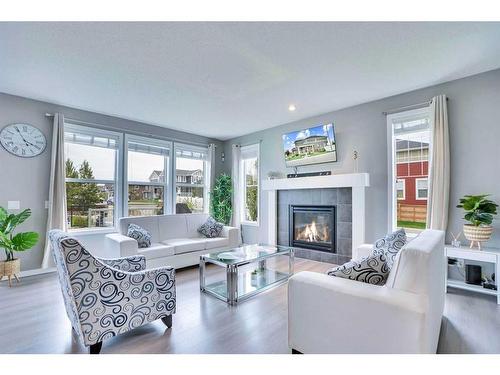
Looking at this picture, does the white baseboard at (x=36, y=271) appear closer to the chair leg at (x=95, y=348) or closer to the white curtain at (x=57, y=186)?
the white curtain at (x=57, y=186)

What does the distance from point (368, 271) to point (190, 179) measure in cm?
458

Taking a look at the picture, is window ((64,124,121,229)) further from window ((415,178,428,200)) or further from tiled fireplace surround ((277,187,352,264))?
window ((415,178,428,200))

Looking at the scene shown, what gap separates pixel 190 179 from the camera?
222 inches

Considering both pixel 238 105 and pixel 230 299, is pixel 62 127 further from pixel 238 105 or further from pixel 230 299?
pixel 230 299

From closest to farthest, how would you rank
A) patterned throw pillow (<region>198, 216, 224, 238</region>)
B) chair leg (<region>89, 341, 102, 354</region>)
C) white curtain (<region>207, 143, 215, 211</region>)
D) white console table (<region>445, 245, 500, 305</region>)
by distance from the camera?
1. chair leg (<region>89, 341, 102, 354</region>)
2. white console table (<region>445, 245, 500, 305</region>)
3. patterned throw pillow (<region>198, 216, 224, 238</region>)
4. white curtain (<region>207, 143, 215, 211</region>)

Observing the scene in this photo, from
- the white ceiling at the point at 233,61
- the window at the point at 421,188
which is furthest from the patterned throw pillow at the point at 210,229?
the window at the point at 421,188

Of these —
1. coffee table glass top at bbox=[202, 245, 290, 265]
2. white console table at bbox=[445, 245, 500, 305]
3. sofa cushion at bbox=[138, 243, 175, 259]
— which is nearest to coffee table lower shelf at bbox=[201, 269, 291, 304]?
coffee table glass top at bbox=[202, 245, 290, 265]

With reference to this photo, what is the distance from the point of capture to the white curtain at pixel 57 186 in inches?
146

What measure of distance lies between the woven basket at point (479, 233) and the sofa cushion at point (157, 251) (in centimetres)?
376

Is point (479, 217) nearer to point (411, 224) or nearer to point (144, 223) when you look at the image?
point (411, 224)

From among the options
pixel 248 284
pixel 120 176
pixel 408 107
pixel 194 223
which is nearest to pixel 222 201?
pixel 194 223

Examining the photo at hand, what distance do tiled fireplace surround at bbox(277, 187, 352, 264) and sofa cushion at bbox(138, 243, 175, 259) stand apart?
2158 millimetres

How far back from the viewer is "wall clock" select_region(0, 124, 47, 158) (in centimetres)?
352
